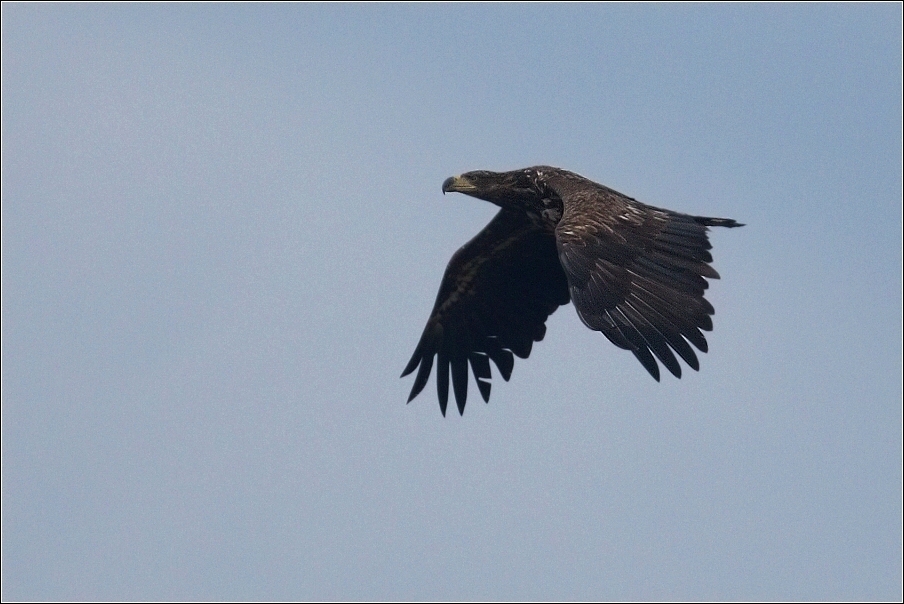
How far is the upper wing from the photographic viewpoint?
74.1 feet

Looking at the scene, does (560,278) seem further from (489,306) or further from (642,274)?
(642,274)

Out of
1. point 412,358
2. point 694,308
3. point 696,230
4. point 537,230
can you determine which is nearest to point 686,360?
point 694,308

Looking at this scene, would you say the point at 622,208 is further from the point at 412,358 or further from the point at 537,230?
the point at 412,358

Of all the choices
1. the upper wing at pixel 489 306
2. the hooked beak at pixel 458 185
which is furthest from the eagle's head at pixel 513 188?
the upper wing at pixel 489 306

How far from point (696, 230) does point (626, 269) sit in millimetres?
915

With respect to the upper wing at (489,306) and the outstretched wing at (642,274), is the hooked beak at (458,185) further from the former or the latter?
the outstretched wing at (642,274)

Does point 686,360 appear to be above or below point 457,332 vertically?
below

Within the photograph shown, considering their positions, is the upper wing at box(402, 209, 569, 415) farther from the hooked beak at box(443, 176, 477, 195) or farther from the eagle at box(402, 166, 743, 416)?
the hooked beak at box(443, 176, 477, 195)

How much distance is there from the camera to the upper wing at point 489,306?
74.1ft

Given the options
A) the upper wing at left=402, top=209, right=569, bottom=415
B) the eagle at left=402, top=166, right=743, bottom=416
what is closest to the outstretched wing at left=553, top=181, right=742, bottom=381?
the eagle at left=402, top=166, right=743, bottom=416

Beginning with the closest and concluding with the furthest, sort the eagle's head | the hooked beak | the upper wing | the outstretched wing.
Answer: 1. the outstretched wing
2. the eagle's head
3. the hooked beak
4. the upper wing

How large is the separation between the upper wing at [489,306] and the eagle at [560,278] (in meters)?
0.01

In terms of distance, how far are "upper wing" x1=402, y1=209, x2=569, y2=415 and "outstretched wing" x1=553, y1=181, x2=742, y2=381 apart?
3.50 metres

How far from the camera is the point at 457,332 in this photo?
76.4 feet
